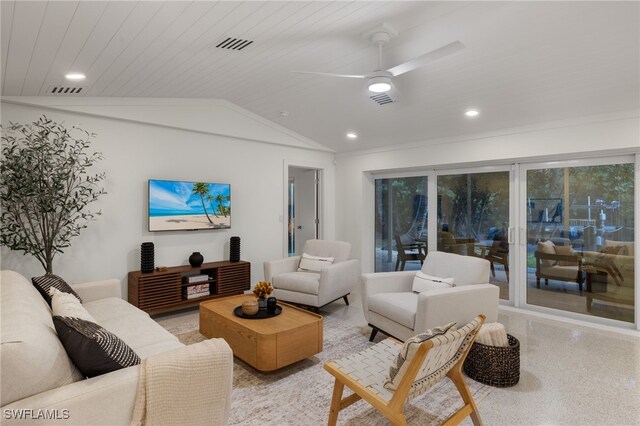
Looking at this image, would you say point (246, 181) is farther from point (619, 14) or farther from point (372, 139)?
point (619, 14)

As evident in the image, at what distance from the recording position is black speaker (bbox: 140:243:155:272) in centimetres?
412

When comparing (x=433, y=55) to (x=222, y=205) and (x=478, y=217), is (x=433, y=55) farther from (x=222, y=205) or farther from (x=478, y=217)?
(x=222, y=205)

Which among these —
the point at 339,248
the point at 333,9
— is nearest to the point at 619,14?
the point at 333,9

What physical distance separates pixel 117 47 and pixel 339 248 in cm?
328

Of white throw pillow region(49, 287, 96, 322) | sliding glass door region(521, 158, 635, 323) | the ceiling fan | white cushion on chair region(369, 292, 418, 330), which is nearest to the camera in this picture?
white throw pillow region(49, 287, 96, 322)

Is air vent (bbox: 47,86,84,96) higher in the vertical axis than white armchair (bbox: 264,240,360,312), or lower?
higher

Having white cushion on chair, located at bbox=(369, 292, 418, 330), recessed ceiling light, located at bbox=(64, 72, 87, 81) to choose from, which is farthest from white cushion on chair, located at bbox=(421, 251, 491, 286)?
recessed ceiling light, located at bbox=(64, 72, 87, 81)

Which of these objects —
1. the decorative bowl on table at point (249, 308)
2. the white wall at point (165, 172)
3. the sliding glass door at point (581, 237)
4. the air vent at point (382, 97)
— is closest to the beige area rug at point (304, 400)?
the decorative bowl on table at point (249, 308)

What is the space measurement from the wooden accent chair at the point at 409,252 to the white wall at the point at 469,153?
54 centimetres

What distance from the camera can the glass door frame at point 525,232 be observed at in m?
3.68

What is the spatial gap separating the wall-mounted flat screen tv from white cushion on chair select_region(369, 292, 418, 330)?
2558 millimetres

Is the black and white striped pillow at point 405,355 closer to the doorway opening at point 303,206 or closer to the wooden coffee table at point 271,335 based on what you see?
the wooden coffee table at point 271,335

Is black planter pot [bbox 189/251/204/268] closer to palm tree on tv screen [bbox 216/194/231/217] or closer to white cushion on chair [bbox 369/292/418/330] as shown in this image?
palm tree on tv screen [bbox 216/194/231/217]

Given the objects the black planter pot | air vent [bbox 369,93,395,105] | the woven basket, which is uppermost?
air vent [bbox 369,93,395,105]
